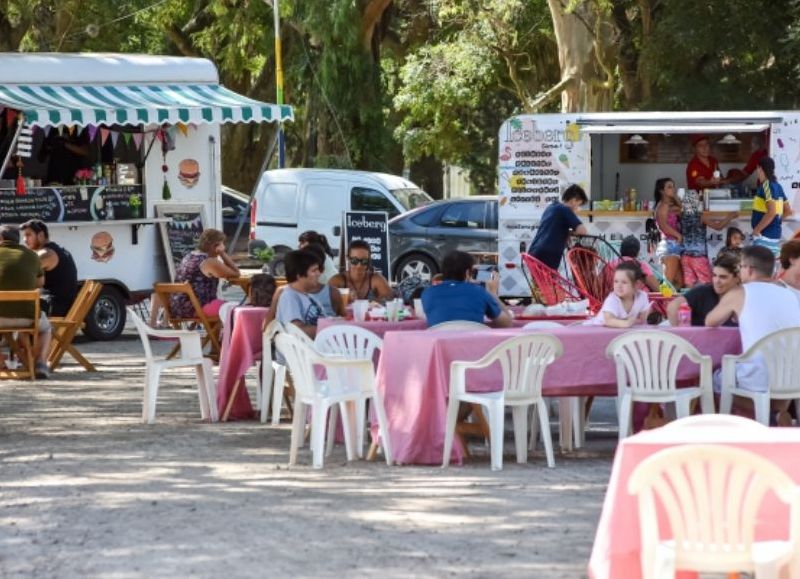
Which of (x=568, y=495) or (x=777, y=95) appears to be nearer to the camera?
(x=568, y=495)

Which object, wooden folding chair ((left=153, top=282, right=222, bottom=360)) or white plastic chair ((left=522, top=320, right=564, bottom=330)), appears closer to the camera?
white plastic chair ((left=522, top=320, right=564, bottom=330))

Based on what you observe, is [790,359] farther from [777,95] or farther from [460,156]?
[460,156]

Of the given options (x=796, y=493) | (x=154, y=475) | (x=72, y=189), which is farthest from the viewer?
(x=72, y=189)

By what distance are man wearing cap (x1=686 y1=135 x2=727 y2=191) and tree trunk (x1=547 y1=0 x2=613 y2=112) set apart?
970 cm

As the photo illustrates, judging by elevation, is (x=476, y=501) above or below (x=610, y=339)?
below

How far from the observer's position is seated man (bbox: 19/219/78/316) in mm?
16672

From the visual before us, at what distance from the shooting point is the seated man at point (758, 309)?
408 inches

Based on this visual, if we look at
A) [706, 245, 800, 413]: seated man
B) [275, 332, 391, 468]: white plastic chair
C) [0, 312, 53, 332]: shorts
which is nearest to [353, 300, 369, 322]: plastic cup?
[275, 332, 391, 468]: white plastic chair

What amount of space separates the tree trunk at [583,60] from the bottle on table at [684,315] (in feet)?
66.9

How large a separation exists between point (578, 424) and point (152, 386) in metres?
3.22

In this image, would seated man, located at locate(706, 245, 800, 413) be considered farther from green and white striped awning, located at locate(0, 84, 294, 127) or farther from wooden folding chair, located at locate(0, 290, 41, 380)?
green and white striped awning, located at locate(0, 84, 294, 127)

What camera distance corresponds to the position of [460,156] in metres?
41.6

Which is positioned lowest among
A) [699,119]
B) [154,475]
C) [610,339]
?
[154,475]

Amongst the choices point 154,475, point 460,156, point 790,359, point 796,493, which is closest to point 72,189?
point 154,475
